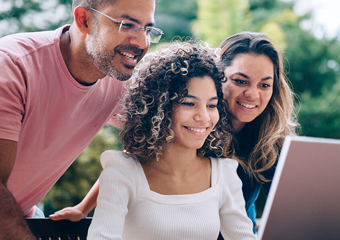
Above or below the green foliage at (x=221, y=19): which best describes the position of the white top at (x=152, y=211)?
below

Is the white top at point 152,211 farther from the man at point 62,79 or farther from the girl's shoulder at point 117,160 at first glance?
the man at point 62,79

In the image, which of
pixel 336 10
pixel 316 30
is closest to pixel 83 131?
pixel 336 10

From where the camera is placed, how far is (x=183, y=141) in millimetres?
1459

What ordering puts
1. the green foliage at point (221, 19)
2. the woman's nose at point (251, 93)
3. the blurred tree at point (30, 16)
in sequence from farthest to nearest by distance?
the blurred tree at point (30, 16)
the green foliage at point (221, 19)
the woman's nose at point (251, 93)

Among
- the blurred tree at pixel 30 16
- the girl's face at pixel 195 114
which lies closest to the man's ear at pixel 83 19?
the girl's face at pixel 195 114

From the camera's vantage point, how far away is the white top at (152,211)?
132 centimetres

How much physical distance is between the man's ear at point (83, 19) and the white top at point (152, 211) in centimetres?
62

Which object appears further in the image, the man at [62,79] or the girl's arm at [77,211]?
the girl's arm at [77,211]

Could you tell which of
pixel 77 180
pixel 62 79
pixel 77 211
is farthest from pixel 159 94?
pixel 77 180

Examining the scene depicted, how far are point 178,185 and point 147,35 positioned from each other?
2.40ft

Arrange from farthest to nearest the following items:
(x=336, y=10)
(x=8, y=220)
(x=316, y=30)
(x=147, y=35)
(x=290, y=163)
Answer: (x=316, y=30) < (x=336, y=10) < (x=147, y=35) < (x=8, y=220) < (x=290, y=163)

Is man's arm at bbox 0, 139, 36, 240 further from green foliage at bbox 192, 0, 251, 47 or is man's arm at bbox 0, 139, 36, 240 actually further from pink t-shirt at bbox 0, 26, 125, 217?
green foliage at bbox 192, 0, 251, 47

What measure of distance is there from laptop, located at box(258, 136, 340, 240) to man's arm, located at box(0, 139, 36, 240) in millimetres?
854

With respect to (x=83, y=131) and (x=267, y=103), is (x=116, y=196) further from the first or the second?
(x=267, y=103)
